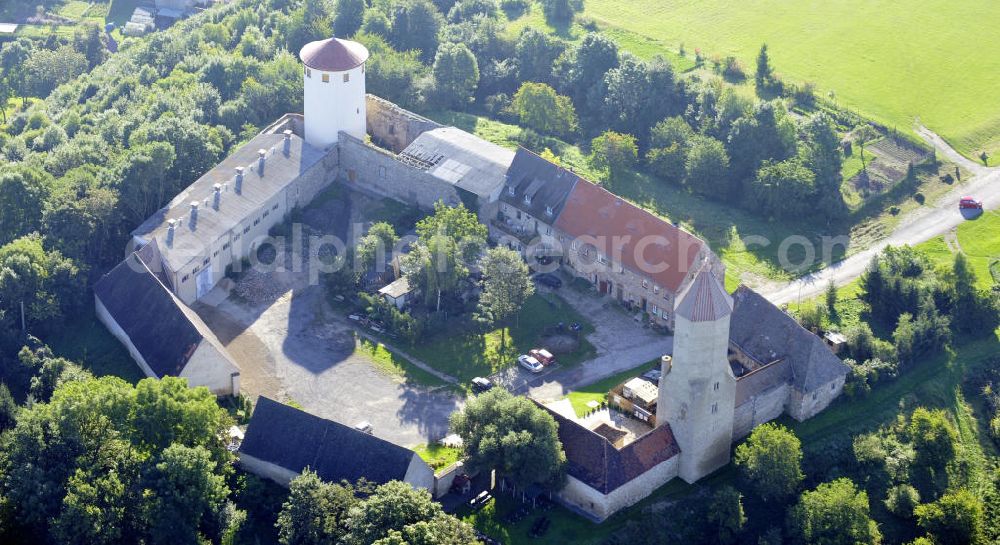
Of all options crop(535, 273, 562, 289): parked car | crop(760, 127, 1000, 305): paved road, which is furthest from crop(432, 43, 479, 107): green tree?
crop(760, 127, 1000, 305): paved road

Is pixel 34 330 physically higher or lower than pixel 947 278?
lower

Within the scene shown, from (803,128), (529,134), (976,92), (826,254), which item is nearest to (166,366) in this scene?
(529,134)

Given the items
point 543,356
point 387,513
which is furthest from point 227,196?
point 387,513

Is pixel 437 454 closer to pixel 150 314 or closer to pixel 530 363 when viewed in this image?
pixel 530 363

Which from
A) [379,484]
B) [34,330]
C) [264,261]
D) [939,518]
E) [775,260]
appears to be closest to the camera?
[379,484]

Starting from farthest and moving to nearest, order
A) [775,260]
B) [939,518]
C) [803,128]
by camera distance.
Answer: [803,128] → [775,260] → [939,518]

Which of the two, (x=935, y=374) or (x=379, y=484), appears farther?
(x=935, y=374)

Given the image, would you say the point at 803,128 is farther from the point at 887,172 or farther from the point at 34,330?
the point at 34,330

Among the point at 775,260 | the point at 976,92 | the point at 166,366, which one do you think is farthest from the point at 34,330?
the point at 976,92
